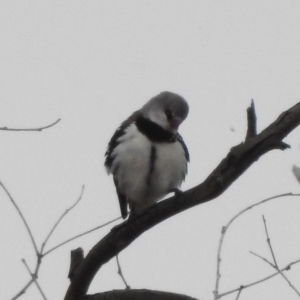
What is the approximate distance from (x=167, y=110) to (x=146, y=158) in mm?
723

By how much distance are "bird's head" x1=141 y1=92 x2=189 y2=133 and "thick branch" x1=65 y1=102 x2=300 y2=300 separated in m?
1.50

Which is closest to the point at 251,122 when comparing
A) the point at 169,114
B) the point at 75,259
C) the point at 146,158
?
the point at 75,259

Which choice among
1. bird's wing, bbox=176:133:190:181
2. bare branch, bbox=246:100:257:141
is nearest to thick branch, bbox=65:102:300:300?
bare branch, bbox=246:100:257:141

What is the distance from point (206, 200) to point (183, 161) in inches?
64.2

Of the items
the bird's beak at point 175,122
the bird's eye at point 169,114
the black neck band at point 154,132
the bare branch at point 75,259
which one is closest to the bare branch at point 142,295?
the bare branch at point 75,259

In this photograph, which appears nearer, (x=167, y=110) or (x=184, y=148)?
(x=184, y=148)

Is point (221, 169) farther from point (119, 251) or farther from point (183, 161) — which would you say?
point (183, 161)

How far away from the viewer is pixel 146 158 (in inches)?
177

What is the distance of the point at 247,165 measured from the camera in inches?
115

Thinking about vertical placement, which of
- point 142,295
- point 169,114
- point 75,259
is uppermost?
point 169,114

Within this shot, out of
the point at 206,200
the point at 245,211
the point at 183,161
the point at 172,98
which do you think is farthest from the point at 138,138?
the point at 206,200

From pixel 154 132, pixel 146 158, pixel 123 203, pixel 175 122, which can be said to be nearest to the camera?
pixel 146 158

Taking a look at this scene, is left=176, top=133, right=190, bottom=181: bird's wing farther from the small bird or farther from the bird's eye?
the bird's eye

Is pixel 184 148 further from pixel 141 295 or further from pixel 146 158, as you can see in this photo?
pixel 141 295
